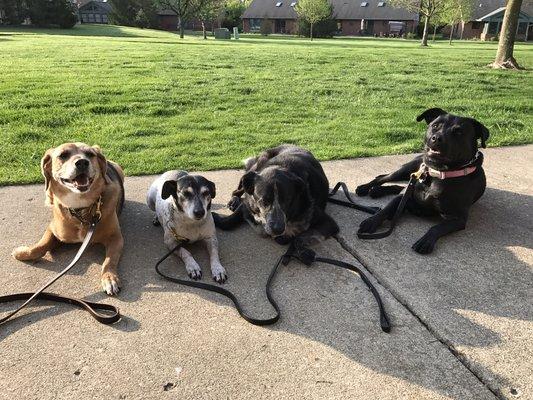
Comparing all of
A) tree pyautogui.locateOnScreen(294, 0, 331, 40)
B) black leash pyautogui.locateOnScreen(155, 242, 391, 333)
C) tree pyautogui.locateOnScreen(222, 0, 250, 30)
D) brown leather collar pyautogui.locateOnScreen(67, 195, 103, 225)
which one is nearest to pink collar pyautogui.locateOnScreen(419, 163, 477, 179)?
black leash pyautogui.locateOnScreen(155, 242, 391, 333)

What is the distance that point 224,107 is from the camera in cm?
927

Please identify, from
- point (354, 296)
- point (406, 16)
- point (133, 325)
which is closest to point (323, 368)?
point (354, 296)

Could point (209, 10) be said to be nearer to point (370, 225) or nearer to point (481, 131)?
point (481, 131)

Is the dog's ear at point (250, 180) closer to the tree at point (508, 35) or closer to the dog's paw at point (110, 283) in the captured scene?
the dog's paw at point (110, 283)

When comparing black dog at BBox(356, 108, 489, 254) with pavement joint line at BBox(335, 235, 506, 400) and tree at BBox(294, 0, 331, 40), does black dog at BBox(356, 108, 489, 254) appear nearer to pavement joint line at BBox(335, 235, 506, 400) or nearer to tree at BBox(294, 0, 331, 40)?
pavement joint line at BBox(335, 235, 506, 400)

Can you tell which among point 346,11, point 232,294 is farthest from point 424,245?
point 346,11

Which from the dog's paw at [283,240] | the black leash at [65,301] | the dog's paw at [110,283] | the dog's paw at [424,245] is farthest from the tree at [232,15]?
the black leash at [65,301]

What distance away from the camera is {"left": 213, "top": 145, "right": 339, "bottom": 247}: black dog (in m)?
4.05

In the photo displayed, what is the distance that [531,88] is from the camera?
12.0 m

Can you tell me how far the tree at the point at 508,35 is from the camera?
1434 centimetres

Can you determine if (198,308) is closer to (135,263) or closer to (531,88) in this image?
(135,263)

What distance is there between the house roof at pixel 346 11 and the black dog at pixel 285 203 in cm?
6972

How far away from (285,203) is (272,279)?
0.79 meters

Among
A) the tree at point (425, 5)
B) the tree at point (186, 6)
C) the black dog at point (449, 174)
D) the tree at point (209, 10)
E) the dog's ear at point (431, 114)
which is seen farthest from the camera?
the tree at point (209, 10)
